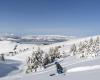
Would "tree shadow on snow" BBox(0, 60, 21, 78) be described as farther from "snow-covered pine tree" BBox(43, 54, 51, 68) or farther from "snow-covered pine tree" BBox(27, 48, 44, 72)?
"snow-covered pine tree" BBox(27, 48, 44, 72)

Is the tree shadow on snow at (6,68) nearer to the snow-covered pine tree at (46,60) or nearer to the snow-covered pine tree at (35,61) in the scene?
the snow-covered pine tree at (46,60)

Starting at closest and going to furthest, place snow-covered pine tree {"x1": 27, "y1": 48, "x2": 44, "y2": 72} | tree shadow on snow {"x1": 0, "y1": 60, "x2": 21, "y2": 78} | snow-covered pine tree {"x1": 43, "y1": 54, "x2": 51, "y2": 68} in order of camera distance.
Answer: snow-covered pine tree {"x1": 27, "y1": 48, "x2": 44, "y2": 72} → snow-covered pine tree {"x1": 43, "y1": 54, "x2": 51, "y2": 68} → tree shadow on snow {"x1": 0, "y1": 60, "x2": 21, "y2": 78}

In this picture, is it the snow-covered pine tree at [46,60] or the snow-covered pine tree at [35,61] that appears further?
the snow-covered pine tree at [46,60]

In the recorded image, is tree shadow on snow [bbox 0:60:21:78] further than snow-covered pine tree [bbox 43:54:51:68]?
Yes

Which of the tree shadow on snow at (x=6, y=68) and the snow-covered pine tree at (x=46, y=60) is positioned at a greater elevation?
the snow-covered pine tree at (x=46, y=60)

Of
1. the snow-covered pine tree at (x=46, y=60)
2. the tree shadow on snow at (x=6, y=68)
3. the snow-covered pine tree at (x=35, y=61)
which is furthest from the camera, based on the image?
the tree shadow on snow at (x=6, y=68)

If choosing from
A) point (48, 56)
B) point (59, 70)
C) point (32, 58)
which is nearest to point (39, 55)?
point (32, 58)

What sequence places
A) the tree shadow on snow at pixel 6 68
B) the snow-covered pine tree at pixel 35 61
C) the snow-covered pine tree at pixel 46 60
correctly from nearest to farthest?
the snow-covered pine tree at pixel 35 61 < the snow-covered pine tree at pixel 46 60 < the tree shadow on snow at pixel 6 68

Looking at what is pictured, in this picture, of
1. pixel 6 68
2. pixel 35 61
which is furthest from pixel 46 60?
pixel 6 68

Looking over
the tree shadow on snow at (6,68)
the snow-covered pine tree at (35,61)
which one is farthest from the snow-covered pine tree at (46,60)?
the tree shadow on snow at (6,68)

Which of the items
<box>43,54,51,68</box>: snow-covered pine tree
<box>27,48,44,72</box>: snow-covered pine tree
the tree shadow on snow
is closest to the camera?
<box>27,48,44,72</box>: snow-covered pine tree

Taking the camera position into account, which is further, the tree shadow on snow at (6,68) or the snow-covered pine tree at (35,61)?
the tree shadow on snow at (6,68)

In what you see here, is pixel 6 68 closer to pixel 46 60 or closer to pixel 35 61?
pixel 46 60

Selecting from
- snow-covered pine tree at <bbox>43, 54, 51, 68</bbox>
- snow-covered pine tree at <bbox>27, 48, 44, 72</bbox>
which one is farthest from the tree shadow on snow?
snow-covered pine tree at <bbox>27, 48, 44, 72</bbox>
